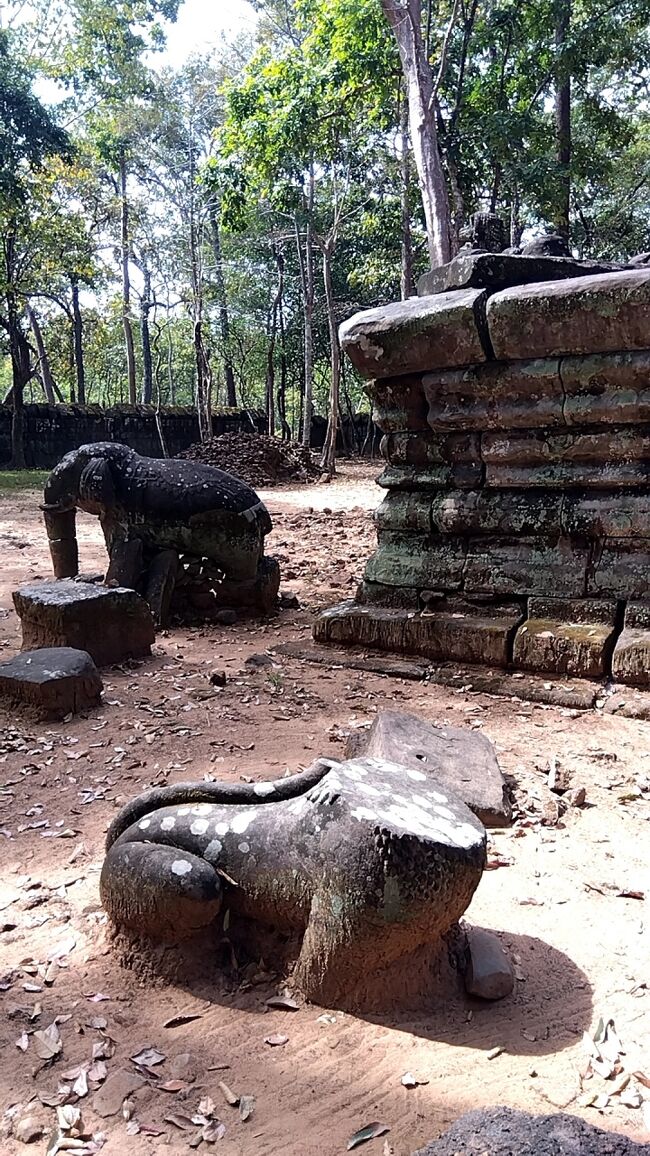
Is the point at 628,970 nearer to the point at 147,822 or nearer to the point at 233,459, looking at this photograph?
the point at 147,822

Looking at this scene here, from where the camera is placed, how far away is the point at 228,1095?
1.76 metres

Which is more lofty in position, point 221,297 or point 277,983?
point 221,297

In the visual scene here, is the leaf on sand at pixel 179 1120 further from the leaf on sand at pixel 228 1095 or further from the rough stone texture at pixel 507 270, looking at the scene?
the rough stone texture at pixel 507 270

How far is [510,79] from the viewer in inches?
538

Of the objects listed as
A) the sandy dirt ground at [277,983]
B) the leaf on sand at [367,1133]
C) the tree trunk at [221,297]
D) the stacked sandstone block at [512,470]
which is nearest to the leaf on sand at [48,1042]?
the sandy dirt ground at [277,983]

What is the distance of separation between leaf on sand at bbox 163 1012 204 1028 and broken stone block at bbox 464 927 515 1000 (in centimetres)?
68

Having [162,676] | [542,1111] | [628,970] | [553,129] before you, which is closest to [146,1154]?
[542,1111]

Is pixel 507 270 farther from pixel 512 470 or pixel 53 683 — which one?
pixel 53 683

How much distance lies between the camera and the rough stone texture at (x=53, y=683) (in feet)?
14.0

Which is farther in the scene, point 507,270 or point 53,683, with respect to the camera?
point 507,270

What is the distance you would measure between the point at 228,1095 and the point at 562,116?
14525 millimetres

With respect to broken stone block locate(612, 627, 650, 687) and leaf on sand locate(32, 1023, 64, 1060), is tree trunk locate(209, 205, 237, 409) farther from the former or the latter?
leaf on sand locate(32, 1023, 64, 1060)

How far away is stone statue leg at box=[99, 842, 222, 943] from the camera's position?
2.05 m

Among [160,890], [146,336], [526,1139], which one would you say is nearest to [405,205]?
[160,890]
